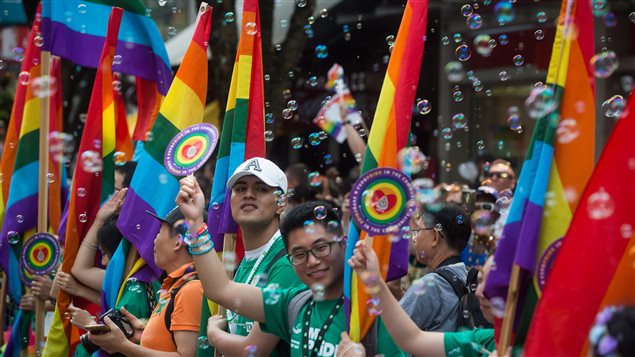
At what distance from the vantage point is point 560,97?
11.0 ft

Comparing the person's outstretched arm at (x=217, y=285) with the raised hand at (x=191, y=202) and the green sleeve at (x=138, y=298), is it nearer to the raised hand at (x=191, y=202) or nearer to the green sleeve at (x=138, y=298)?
the raised hand at (x=191, y=202)

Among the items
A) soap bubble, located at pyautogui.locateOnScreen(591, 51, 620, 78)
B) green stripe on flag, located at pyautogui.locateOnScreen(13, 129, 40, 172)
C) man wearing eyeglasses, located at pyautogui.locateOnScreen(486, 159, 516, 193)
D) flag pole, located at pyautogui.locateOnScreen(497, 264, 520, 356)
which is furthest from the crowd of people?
man wearing eyeglasses, located at pyautogui.locateOnScreen(486, 159, 516, 193)

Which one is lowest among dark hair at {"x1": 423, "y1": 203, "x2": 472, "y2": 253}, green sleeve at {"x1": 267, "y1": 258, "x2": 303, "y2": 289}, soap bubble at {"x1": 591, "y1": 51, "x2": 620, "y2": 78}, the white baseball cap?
green sleeve at {"x1": 267, "y1": 258, "x2": 303, "y2": 289}

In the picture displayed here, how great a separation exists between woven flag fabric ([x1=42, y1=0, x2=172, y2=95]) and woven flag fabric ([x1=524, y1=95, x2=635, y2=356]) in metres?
3.88

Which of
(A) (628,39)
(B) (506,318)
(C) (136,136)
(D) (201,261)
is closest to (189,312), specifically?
(D) (201,261)

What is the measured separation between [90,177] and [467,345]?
3.09 meters

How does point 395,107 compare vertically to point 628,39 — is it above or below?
below

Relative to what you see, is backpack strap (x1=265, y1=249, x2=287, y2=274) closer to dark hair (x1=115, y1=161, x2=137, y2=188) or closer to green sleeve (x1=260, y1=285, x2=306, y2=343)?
green sleeve (x1=260, y1=285, x2=306, y2=343)

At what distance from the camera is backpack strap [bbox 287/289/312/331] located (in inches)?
149

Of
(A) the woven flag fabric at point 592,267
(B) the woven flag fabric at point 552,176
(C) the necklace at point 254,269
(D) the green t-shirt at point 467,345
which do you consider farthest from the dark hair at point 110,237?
(A) the woven flag fabric at point 592,267

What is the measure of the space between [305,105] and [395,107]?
10130 millimetres

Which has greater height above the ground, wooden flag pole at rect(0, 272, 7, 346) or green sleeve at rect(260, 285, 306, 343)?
green sleeve at rect(260, 285, 306, 343)

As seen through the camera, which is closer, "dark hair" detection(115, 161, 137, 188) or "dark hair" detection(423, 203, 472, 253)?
"dark hair" detection(423, 203, 472, 253)

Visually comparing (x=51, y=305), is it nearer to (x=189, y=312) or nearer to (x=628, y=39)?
(x=189, y=312)
